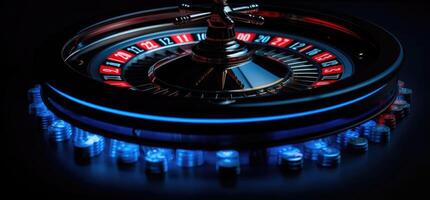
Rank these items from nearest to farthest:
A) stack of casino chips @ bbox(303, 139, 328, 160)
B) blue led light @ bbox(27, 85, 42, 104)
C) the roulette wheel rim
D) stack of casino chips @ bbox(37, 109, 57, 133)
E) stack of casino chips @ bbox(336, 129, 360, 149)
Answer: the roulette wheel rim → stack of casino chips @ bbox(303, 139, 328, 160) → stack of casino chips @ bbox(336, 129, 360, 149) → stack of casino chips @ bbox(37, 109, 57, 133) → blue led light @ bbox(27, 85, 42, 104)

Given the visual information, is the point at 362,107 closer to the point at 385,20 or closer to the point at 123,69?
the point at 123,69

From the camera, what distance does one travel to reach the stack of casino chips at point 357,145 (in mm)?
2568

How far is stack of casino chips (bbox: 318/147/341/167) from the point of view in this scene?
96.7 inches

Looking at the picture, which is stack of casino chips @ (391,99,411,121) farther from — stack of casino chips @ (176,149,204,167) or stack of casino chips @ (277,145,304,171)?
stack of casino chips @ (176,149,204,167)

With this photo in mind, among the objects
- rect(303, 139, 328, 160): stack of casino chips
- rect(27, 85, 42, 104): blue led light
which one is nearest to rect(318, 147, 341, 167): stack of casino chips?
rect(303, 139, 328, 160): stack of casino chips

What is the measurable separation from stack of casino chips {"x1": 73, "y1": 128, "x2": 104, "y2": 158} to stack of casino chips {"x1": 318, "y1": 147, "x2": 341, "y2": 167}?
0.83 meters

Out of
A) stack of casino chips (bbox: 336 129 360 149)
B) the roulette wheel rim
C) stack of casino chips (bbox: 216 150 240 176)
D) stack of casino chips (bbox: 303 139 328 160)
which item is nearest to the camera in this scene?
the roulette wheel rim

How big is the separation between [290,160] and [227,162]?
0.76ft

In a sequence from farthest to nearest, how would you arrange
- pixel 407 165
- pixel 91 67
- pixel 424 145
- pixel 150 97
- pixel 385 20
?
pixel 385 20 < pixel 91 67 < pixel 424 145 < pixel 407 165 < pixel 150 97

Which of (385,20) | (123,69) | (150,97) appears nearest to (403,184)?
(150,97)

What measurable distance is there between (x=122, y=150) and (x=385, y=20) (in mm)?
2697

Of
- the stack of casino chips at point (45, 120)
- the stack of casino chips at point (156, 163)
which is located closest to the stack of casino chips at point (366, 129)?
the stack of casino chips at point (156, 163)

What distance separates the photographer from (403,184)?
7.63ft

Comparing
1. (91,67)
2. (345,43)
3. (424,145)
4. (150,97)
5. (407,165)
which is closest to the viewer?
(150,97)
